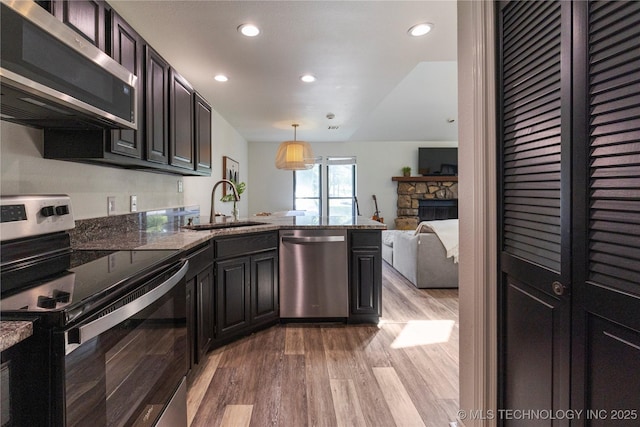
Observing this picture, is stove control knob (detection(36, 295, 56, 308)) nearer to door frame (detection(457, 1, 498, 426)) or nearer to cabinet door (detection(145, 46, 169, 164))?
cabinet door (detection(145, 46, 169, 164))

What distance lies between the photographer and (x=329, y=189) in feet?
26.0

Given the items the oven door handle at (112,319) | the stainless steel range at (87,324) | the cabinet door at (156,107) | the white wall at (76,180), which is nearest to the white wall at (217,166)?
the white wall at (76,180)

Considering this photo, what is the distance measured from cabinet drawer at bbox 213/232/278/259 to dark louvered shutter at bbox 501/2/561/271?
180 cm

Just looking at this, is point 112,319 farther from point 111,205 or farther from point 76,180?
point 111,205

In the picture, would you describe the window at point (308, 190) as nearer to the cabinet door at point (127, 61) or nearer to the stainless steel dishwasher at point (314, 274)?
the stainless steel dishwasher at point (314, 274)

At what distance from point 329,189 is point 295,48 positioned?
5478mm

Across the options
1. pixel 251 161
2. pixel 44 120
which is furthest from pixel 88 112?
pixel 251 161

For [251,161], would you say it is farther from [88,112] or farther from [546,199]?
[546,199]

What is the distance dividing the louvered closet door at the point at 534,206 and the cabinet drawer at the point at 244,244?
5.86 feet

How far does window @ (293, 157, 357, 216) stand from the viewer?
7828 mm

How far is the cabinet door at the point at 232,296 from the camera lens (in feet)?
7.61

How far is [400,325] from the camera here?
9.39 ft

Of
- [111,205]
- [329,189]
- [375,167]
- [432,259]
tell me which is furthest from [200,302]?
[375,167]

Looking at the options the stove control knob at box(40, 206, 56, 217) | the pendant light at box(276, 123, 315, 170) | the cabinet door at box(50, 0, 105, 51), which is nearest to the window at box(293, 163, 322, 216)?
the pendant light at box(276, 123, 315, 170)
